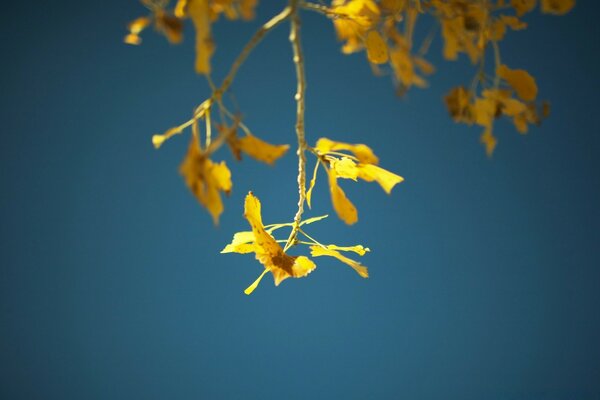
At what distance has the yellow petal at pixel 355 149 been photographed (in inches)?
11.8

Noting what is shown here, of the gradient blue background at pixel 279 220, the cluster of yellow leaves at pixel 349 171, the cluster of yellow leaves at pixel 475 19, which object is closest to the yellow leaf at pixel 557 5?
the cluster of yellow leaves at pixel 475 19

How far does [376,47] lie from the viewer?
1.05 feet

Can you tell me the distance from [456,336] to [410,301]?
0.46 ft

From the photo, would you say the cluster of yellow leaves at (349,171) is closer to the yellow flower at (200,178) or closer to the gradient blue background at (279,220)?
the yellow flower at (200,178)

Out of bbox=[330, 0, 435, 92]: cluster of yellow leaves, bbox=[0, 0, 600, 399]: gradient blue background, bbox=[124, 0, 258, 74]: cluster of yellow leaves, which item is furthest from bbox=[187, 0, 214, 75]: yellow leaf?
bbox=[0, 0, 600, 399]: gradient blue background

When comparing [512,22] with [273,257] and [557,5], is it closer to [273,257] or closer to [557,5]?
[557,5]

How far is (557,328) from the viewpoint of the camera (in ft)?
4.28

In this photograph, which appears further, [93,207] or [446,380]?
[446,380]

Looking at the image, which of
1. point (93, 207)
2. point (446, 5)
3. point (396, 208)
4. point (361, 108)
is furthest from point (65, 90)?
point (446, 5)

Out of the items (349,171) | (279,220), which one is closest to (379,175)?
(349,171)

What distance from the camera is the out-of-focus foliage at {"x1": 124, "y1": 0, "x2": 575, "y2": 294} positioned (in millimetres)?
215

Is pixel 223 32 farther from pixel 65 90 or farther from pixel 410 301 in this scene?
pixel 410 301

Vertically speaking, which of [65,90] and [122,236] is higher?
→ [65,90]

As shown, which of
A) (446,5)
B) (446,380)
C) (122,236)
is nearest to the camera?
(446,5)
